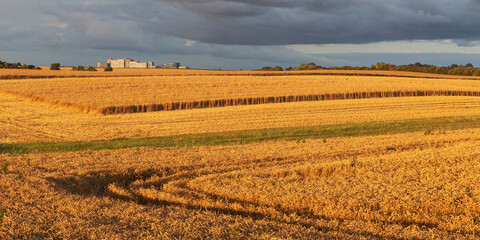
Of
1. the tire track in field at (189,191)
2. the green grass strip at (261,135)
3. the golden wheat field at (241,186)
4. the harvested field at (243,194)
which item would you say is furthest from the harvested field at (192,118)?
the tire track in field at (189,191)

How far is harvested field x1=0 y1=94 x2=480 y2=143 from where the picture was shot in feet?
83.4

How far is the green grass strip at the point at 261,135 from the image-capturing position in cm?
1944

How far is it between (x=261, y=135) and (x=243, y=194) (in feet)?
40.8

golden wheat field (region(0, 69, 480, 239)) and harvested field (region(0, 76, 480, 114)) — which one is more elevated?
harvested field (region(0, 76, 480, 114))

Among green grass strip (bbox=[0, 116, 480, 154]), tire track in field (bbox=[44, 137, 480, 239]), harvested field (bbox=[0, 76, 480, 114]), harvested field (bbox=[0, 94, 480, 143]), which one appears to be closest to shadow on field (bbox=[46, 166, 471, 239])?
tire track in field (bbox=[44, 137, 480, 239])

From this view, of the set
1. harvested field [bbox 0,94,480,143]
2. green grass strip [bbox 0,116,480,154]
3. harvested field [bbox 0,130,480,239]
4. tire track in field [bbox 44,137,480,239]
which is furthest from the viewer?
harvested field [bbox 0,94,480,143]

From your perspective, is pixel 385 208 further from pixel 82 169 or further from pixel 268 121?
pixel 268 121

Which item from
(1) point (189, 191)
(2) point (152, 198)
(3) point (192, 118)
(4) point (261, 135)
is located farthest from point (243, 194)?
(3) point (192, 118)

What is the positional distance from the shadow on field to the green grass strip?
241 inches

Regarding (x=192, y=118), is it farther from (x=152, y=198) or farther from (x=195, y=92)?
(x=152, y=198)

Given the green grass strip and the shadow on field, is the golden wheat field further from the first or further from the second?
the green grass strip

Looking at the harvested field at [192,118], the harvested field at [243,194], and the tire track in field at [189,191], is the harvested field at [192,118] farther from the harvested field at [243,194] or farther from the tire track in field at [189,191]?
the tire track in field at [189,191]

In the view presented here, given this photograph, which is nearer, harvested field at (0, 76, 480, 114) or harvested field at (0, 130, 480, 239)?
harvested field at (0, 130, 480, 239)

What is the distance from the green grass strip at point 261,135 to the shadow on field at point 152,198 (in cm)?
613
